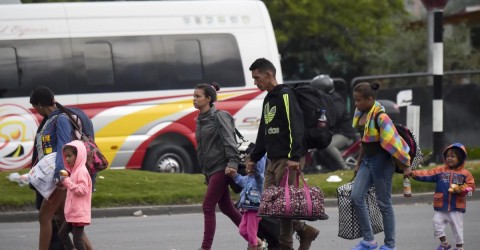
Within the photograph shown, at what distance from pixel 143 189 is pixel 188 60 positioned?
385cm

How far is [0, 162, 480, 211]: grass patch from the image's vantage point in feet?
48.8

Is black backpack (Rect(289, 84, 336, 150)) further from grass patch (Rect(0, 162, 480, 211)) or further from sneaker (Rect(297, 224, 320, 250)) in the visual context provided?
grass patch (Rect(0, 162, 480, 211))

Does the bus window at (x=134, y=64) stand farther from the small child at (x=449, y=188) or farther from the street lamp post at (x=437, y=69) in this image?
the small child at (x=449, y=188)

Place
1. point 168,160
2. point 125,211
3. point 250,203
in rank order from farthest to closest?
point 168,160
point 125,211
point 250,203

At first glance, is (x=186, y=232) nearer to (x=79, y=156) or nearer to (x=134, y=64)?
(x=79, y=156)

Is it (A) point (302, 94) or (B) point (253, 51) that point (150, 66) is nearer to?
(B) point (253, 51)

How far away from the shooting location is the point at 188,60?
18.9m

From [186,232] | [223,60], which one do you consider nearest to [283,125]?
[186,232]

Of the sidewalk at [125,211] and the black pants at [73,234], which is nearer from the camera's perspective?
the black pants at [73,234]

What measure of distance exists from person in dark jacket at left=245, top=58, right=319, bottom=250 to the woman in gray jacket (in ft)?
1.76

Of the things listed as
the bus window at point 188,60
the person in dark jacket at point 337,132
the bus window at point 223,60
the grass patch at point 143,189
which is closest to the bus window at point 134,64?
the bus window at point 188,60

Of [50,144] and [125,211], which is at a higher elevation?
[50,144]

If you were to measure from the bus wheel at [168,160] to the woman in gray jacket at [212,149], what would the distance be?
26.0 ft

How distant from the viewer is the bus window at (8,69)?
1748 centimetres
